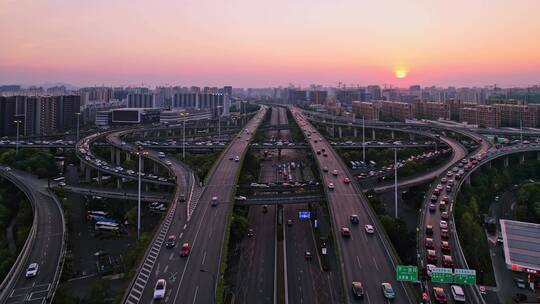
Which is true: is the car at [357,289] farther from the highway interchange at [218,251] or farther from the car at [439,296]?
the car at [439,296]

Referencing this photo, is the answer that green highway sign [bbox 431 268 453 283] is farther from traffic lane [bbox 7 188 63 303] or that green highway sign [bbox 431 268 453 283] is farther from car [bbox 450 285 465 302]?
traffic lane [bbox 7 188 63 303]

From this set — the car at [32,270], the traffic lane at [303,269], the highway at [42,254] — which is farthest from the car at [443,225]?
the car at [32,270]

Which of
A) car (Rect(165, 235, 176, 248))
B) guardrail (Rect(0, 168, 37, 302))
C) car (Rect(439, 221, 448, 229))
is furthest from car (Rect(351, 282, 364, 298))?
guardrail (Rect(0, 168, 37, 302))

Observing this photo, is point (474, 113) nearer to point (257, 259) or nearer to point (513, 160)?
point (513, 160)

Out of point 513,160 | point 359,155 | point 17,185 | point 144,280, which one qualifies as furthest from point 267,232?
point 513,160

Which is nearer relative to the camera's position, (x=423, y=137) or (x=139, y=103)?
(x=423, y=137)

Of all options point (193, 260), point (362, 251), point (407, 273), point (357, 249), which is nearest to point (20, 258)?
point (193, 260)

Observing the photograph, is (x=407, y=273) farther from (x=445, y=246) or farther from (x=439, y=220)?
(x=439, y=220)
